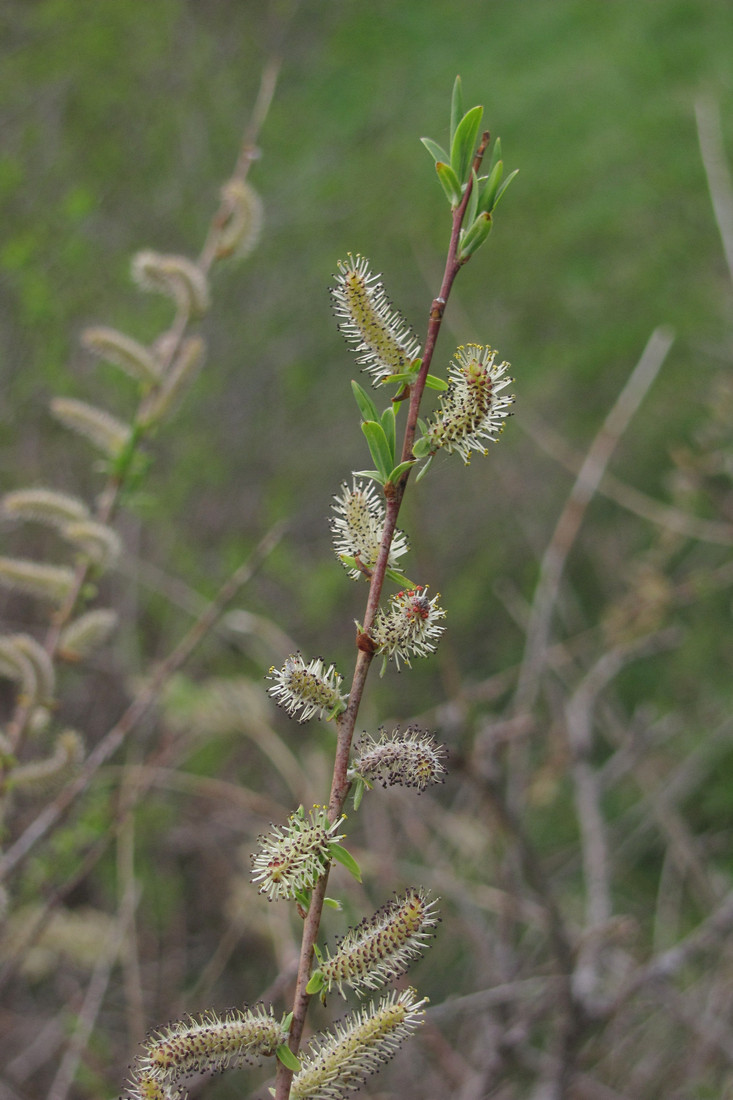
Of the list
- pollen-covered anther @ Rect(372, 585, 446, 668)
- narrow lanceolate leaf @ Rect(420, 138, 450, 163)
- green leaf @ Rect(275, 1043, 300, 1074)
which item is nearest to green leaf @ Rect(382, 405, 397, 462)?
pollen-covered anther @ Rect(372, 585, 446, 668)

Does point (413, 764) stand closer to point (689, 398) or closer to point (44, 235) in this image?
point (44, 235)

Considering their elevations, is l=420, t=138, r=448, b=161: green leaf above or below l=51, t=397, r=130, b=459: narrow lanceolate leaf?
below

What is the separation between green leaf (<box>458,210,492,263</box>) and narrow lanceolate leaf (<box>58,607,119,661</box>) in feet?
3.06

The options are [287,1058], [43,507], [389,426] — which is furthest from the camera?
[43,507]

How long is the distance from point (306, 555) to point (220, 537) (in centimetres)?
51

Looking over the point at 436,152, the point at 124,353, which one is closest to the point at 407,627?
the point at 436,152

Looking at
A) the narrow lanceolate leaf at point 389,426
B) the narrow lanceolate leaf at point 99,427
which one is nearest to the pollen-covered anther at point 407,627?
the narrow lanceolate leaf at point 389,426

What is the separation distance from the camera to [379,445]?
2.32 feet

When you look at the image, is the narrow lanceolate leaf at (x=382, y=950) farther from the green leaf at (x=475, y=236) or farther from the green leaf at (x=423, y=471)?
the green leaf at (x=475, y=236)

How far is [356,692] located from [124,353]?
1008 millimetres

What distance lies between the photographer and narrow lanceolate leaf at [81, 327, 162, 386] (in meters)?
1.46

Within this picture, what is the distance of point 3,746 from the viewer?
117cm

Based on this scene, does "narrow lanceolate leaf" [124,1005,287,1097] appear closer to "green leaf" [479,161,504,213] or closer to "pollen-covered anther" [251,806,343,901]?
"pollen-covered anther" [251,806,343,901]

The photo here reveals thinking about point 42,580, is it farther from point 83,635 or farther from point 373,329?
point 373,329
